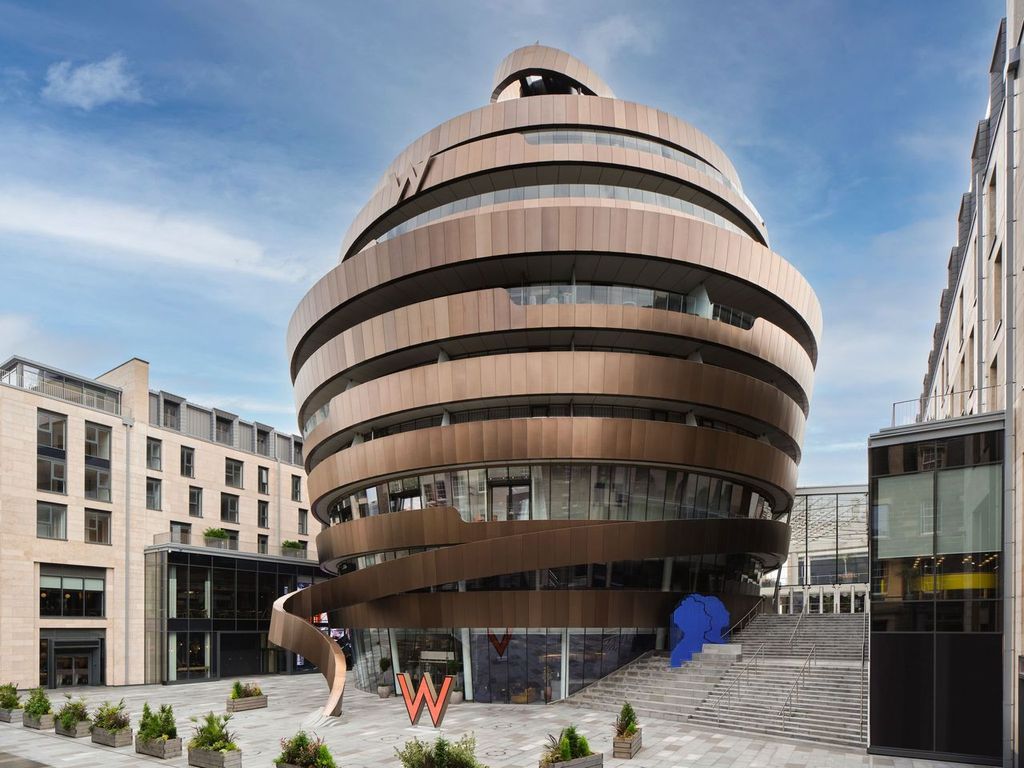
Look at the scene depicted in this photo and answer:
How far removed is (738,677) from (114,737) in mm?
22576

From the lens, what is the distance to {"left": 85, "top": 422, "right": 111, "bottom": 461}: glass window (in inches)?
2114

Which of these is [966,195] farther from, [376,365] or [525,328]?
[376,365]

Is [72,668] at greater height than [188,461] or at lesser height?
lesser

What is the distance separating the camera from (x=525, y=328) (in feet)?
126

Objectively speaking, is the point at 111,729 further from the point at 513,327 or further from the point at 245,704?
the point at 513,327

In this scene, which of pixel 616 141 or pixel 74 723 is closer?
pixel 74 723

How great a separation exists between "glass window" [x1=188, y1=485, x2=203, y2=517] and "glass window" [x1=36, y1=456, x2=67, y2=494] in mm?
10816

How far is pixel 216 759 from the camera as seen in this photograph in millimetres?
23391

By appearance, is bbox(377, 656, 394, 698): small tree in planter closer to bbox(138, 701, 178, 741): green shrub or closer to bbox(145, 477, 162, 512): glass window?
bbox(138, 701, 178, 741): green shrub

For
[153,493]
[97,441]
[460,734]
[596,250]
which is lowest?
[460,734]

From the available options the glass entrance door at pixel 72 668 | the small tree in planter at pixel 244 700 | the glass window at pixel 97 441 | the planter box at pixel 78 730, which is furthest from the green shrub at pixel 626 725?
the glass window at pixel 97 441

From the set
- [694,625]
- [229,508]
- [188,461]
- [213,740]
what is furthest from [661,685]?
[229,508]

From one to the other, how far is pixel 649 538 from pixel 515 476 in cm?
671

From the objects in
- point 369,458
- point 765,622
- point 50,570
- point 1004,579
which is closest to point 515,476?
point 369,458
